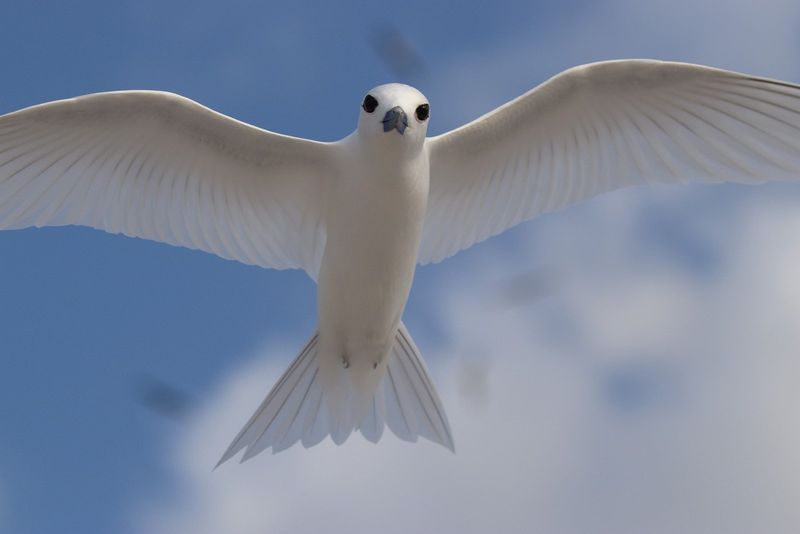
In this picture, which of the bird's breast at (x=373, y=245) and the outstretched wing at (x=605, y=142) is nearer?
the bird's breast at (x=373, y=245)

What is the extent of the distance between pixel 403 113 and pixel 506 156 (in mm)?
2066

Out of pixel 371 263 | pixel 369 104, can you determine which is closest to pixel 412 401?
pixel 371 263

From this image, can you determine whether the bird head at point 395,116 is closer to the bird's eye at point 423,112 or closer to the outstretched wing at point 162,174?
the bird's eye at point 423,112

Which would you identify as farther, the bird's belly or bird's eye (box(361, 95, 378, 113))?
the bird's belly

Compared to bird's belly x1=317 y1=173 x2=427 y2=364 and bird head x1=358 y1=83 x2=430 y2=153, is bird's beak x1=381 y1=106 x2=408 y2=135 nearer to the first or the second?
bird head x1=358 y1=83 x2=430 y2=153

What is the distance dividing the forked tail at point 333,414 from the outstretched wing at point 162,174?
1.17 m

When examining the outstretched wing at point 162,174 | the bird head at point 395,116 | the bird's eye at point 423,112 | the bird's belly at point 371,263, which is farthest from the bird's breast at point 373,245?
the outstretched wing at point 162,174

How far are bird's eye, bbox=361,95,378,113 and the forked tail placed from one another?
246 cm

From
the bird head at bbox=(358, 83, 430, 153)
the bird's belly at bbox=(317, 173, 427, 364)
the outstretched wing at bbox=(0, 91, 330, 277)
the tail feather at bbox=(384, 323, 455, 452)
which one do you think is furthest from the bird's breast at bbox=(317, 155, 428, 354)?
the tail feather at bbox=(384, 323, 455, 452)

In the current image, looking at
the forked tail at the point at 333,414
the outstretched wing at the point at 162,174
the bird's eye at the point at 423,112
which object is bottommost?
the forked tail at the point at 333,414

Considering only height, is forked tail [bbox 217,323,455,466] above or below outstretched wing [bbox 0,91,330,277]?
below

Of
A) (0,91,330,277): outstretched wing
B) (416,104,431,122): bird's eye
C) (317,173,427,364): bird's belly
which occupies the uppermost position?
(416,104,431,122): bird's eye

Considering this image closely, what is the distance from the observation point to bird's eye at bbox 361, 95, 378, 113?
13.6 metres

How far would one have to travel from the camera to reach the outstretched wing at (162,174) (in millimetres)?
14523
